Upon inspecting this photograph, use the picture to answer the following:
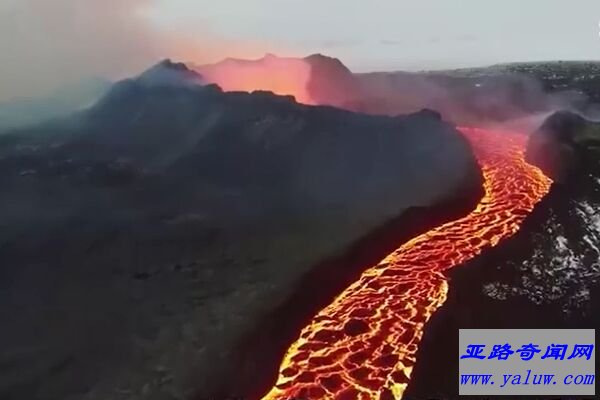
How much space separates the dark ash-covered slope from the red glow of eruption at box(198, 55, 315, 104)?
2.00 metres

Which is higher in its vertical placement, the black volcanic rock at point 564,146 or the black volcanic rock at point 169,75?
the black volcanic rock at point 169,75

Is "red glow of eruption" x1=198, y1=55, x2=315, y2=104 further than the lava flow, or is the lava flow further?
"red glow of eruption" x1=198, y1=55, x2=315, y2=104

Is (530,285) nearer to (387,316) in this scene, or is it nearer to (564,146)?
(387,316)

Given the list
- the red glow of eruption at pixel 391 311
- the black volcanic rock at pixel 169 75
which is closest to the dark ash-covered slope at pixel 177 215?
the black volcanic rock at pixel 169 75

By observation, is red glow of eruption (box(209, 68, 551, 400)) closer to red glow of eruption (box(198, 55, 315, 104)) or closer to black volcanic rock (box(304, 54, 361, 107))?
black volcanic rock (box(304, 54, 361, 107))

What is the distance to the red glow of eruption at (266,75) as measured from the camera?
26.1 metres

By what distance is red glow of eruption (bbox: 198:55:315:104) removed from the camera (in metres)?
26.1

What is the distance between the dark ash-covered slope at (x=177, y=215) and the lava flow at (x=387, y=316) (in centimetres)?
100

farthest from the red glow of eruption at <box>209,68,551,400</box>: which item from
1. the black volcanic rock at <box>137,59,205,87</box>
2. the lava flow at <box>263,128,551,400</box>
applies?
the black volcanic rock at <box>137,59,205,87</box>

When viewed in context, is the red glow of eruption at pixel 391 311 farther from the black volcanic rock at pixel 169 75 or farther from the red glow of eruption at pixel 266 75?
the black volcanic rock at pixel 169 75

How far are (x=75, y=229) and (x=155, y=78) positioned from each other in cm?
1073

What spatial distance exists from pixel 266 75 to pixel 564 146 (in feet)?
43.5

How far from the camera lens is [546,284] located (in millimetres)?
12359

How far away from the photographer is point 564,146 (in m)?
21.0
